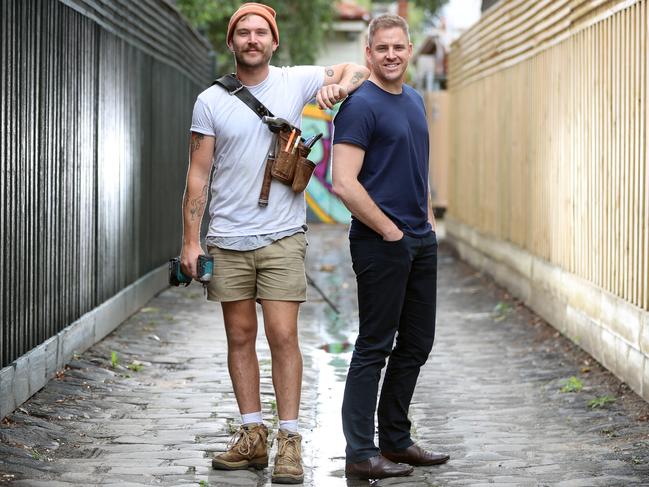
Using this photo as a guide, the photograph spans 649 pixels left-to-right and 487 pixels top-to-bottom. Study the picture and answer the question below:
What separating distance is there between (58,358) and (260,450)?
254 centimetres

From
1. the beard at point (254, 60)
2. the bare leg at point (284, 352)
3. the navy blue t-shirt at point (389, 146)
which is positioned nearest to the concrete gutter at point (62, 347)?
the bare leg at point (284, 352)

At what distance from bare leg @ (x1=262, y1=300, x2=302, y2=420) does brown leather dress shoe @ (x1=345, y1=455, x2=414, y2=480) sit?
378 mm

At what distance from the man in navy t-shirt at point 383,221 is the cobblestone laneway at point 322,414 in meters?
0.45

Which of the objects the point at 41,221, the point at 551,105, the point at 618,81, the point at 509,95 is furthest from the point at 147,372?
the point at 509,95

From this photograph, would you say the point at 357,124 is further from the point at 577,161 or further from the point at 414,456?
the point at 577,161

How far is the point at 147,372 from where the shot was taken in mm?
8758

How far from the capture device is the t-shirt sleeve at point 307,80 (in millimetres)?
6125

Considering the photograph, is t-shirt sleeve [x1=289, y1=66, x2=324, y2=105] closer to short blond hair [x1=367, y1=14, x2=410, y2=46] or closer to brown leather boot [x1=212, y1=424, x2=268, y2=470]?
short blond hair [x1=367, y1=14, x2=410, y2=46]

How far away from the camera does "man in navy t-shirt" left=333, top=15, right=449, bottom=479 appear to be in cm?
570

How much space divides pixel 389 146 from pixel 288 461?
1.54 metres

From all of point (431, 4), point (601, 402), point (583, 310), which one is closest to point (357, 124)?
point (601, 402)

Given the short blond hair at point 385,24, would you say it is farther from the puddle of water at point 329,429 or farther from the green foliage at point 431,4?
the green foliage at point 431,4

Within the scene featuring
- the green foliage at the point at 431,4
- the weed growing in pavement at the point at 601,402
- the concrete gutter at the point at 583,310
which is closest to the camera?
the weed growing in pavement at the point at 601,402

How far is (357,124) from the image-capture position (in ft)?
18.6
